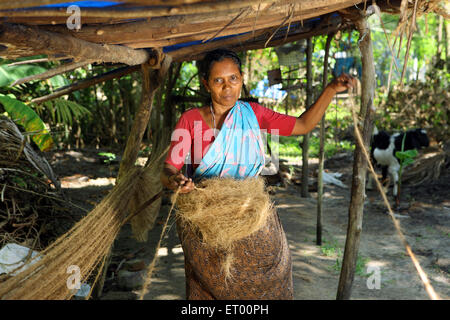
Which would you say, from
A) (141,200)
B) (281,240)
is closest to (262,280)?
(281,240)

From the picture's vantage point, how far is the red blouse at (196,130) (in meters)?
2.01

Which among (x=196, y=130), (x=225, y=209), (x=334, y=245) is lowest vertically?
(x=334, y=245)

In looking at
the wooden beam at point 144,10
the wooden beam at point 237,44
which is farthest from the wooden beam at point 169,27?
the wooden beam at point 237,44

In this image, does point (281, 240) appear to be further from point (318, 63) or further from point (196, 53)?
point (318, 63)

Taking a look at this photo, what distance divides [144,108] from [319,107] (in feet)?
3.44

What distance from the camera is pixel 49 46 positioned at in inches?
59.4

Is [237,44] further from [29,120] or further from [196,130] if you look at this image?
[29,120]

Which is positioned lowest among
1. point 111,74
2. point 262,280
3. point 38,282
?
point 262,280

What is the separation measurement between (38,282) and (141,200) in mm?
1092

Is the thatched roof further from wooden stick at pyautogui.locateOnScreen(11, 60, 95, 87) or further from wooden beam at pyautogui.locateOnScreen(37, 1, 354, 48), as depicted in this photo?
wooden stick at pyautogui.locateOnScreen(11, 60, 95, 87)

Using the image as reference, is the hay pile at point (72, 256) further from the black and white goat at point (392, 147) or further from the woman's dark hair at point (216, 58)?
the black and white goat at point (392, 147)

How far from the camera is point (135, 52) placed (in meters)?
2.10

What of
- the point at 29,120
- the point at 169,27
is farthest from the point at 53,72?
the point at 29,120

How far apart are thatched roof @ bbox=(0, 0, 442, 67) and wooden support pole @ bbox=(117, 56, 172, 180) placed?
0.14 meters
